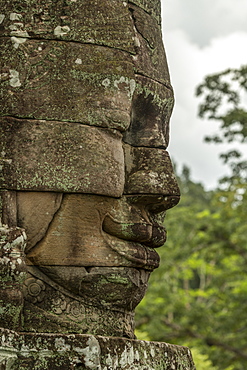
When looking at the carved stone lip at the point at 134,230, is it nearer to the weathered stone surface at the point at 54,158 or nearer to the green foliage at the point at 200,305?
the weathered stone surface at the point at 54,158

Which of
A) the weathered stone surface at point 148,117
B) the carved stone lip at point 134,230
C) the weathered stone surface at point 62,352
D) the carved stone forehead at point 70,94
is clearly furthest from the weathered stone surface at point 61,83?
the weathered stone surface at point 62,352

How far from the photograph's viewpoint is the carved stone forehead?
4.49 m

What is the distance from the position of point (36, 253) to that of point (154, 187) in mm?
895

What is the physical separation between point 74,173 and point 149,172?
0.60m

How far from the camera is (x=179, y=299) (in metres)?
18.5

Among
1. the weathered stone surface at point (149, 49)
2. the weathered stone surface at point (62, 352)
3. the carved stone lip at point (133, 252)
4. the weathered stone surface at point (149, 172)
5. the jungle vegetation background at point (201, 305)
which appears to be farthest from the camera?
the jungle vegetation background at point (201, 305)

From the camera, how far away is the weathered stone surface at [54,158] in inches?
175

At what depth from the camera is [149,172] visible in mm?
4875

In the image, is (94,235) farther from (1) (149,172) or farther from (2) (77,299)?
(1) (149,172)

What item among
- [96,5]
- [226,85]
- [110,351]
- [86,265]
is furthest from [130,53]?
[226,85]

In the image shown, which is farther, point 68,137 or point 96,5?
point 96,5

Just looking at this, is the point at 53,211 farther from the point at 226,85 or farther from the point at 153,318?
the point at 153,318

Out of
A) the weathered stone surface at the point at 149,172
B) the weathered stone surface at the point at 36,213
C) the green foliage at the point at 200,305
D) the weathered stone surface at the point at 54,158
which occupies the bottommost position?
the green foliage at the point at 200,305

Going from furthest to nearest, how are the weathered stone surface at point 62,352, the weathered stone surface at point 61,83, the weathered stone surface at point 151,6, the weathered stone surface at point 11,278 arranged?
the weathered stone surface at point 151,6 → the weathered stone surface at point 61,83 → the weathered stone surface at point 11,278 → the weathered stone surface at point 62,352
